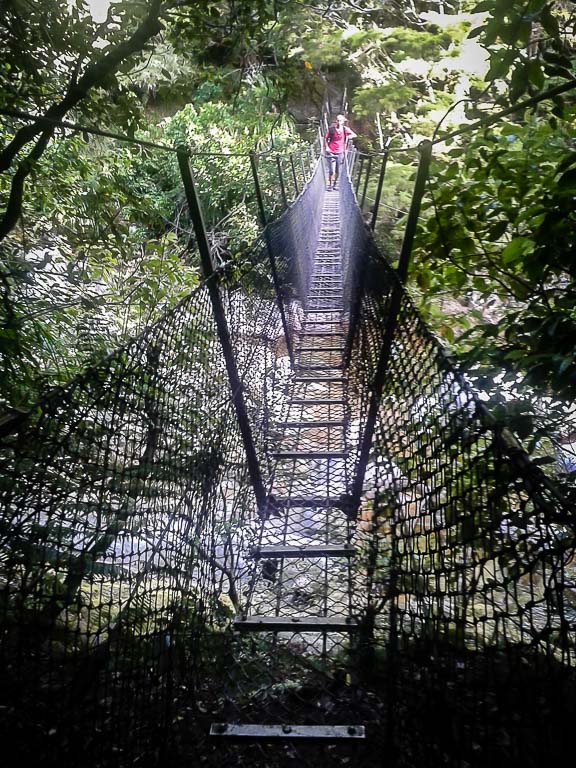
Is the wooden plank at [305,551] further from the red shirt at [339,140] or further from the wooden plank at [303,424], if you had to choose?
the red shirt at [339,140]

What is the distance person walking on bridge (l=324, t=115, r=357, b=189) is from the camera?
26.3 ft

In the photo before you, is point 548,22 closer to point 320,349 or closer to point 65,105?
point 65,105

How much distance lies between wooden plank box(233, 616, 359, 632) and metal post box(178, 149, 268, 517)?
499 millimetres

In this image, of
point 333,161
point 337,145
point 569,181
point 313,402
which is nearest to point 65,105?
point 313,402

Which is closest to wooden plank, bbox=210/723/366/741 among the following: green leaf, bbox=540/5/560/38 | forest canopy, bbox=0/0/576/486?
forest canopy, bbox=0/0/576/486

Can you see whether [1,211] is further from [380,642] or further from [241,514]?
[380,642]

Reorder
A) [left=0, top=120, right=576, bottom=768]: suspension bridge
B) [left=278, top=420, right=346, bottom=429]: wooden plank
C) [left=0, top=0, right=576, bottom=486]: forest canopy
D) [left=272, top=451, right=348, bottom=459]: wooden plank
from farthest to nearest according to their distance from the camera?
[left=278, top=420, right=346, bottom=429]: wooden plank
[left=272, top=451, right=348, bottom=459]: wooden plank
[left=0, top=0, right=576, bottom=486]: forest canopy
[left=0, top=120, right=576, bottom=768]: suspension bridge

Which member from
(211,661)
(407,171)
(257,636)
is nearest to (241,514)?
(257,636)

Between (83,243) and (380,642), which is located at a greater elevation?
(83,243)

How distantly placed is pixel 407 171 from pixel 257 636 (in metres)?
6.19

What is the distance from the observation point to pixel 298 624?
5.23ft

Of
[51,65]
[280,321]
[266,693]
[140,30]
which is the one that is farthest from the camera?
[280,321]

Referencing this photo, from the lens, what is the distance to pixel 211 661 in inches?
57.5

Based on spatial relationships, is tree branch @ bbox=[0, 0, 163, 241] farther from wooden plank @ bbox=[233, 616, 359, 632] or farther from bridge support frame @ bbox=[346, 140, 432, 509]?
wooden plank @ bbox=[233, 616, 359, 632]
